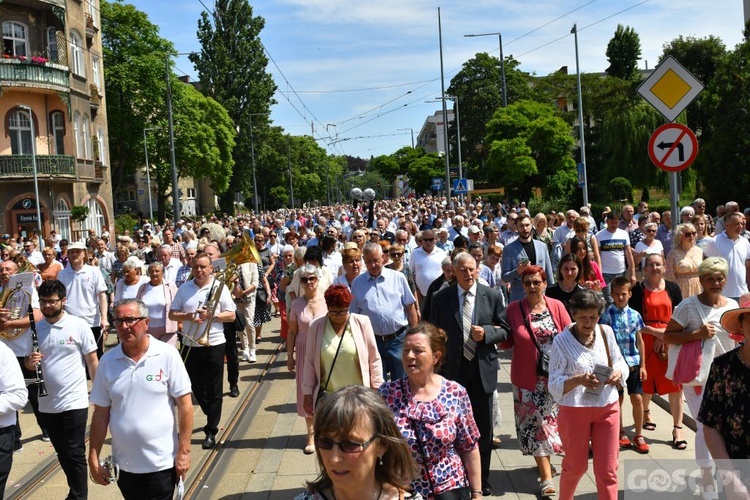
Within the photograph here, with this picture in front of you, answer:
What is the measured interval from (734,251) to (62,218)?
32.9 meters

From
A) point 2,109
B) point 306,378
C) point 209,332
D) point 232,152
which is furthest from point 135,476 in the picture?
point 232,152

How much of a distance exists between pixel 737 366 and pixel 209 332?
5.49 metres

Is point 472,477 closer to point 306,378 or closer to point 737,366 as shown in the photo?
point 737,366

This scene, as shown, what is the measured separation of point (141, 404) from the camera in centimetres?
495

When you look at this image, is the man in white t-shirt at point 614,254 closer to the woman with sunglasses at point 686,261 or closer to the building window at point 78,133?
the woman with sunglasses at point 686,261

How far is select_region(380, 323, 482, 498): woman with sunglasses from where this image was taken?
4.20 m

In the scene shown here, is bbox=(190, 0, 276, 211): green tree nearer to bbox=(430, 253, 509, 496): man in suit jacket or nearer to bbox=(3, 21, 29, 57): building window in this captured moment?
bbox=(3, 21, 29, 57): building window

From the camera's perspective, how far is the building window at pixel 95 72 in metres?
42.4

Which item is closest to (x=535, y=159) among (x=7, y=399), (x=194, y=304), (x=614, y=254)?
(x=614, y=254)

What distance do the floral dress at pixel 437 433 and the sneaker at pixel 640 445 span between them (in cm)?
359

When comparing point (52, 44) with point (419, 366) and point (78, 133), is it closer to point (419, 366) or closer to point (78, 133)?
point (78, 133)

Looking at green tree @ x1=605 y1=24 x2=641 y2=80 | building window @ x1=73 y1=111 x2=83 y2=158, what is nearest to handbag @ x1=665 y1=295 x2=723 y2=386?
building window @ x1=73 y1=111 x2=83 y2=158

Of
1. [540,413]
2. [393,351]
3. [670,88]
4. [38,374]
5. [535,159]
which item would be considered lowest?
[540,413]

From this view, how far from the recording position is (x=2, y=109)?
115 feet
